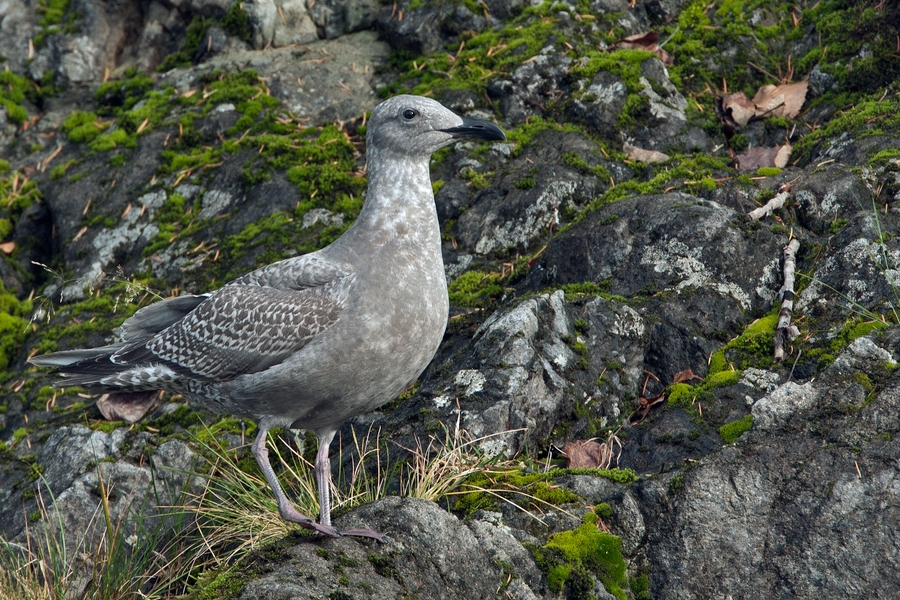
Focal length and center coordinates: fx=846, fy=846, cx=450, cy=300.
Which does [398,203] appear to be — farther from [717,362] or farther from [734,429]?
[734,429]

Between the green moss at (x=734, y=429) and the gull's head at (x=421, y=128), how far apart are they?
8.49 feet

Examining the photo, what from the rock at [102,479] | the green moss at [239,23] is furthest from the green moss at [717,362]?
the green moss at [239,23]

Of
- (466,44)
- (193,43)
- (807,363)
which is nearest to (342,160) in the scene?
(466,44)

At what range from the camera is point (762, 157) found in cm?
855

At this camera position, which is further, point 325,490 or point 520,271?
point 520,271

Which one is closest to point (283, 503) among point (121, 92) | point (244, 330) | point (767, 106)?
point (244, 330)

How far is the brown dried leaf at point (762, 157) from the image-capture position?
8359 mm

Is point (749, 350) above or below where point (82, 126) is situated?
below

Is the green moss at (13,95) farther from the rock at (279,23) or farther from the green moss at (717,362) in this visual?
the green moss at (717,362)

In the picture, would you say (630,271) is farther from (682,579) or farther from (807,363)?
(682,579)

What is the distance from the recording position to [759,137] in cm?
894

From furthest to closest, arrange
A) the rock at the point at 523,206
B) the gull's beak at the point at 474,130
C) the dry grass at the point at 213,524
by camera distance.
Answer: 1. the rock at the point at 523,206
2. the gull's beak at the point at 474,130
3. the dry grass at the point at 213,524

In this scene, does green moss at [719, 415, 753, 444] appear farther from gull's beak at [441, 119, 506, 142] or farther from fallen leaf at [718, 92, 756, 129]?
fallen leaf at [718, 92, 756, 129]

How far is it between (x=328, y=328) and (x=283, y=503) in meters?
1.17
